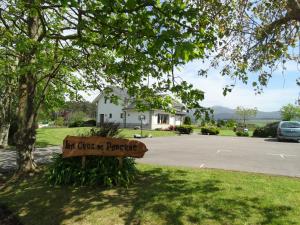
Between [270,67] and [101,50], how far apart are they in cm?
505

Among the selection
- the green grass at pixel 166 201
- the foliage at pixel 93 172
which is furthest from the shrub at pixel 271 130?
the foliage at pixel 93 172

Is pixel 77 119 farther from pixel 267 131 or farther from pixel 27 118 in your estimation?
pixel 27 118

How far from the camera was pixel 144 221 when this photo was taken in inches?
259

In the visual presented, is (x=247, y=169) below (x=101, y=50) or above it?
below

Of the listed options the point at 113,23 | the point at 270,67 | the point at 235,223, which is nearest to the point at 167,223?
the point at 235,223

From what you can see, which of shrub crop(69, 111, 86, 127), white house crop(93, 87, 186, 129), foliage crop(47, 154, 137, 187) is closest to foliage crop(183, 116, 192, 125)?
white house crop(93, 87, 186, 129)

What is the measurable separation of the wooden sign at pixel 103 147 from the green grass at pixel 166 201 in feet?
3.01

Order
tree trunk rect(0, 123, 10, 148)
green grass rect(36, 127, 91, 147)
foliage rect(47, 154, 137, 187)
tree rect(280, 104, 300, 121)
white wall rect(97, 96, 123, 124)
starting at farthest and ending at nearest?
tree rect(280, 104, 300, 121), white wall rect(97, 96, 123, 124), green grass rect(36, 127, 91, 147), tree trunk rect(0, 123, 10, 148), foliage rect(47, 154, 137, 187)

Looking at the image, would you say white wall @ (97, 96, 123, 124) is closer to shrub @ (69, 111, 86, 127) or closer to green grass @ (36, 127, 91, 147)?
shrub @ (69, 111, 86, 127)

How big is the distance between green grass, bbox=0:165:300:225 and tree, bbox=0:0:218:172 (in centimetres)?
211

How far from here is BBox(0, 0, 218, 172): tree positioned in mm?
5547

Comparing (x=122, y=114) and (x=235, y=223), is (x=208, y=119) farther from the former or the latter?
(x=122, y=114)

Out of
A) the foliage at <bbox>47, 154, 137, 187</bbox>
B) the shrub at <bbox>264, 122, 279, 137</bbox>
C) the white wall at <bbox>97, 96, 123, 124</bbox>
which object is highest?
the white wall at <bbox>97, 96, 123, 124</bbox>

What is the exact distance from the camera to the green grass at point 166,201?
6.69 meters
